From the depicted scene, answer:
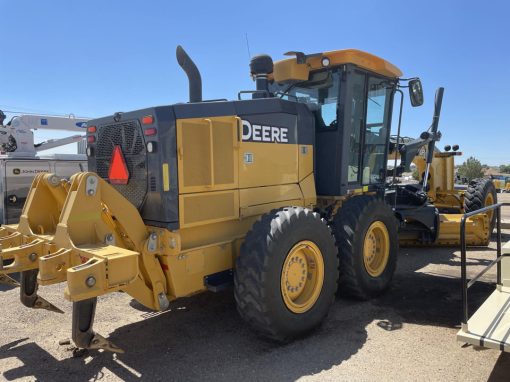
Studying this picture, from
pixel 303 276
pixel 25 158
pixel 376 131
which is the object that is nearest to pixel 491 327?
pixel 303 276

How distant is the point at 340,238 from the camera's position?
4848 millimetres

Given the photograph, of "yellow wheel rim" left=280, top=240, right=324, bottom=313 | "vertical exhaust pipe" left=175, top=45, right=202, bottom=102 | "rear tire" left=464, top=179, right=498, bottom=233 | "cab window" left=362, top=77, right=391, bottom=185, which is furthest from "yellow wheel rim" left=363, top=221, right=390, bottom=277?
"rear tire" left=464, top=179, right=498, bottom=233

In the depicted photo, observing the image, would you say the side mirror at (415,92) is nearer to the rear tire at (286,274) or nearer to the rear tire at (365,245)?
the rear tire at (365,245)

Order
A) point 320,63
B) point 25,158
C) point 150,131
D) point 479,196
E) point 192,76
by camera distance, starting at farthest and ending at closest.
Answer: point 479,196 < point 25,158 < point 320,63 < point 192,76 < point 150,131

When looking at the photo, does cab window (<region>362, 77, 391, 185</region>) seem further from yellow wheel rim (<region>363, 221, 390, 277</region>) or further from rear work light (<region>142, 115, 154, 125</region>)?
rear work light (<region>142, 115, 154, 125</region>)

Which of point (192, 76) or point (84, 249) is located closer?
point (84, 249)

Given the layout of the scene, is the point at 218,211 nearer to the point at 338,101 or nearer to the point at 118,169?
the point at 118,169

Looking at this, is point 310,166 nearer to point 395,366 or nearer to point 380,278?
point 380,278

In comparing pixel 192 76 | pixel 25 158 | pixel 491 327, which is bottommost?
pixel 491 327

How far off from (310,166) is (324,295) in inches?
61.5

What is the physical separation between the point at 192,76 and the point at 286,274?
2299 mm

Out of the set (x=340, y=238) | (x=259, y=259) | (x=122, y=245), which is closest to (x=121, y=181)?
(x=122, y=245)

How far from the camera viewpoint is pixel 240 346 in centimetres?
391

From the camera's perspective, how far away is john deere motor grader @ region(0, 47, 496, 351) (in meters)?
3.29
